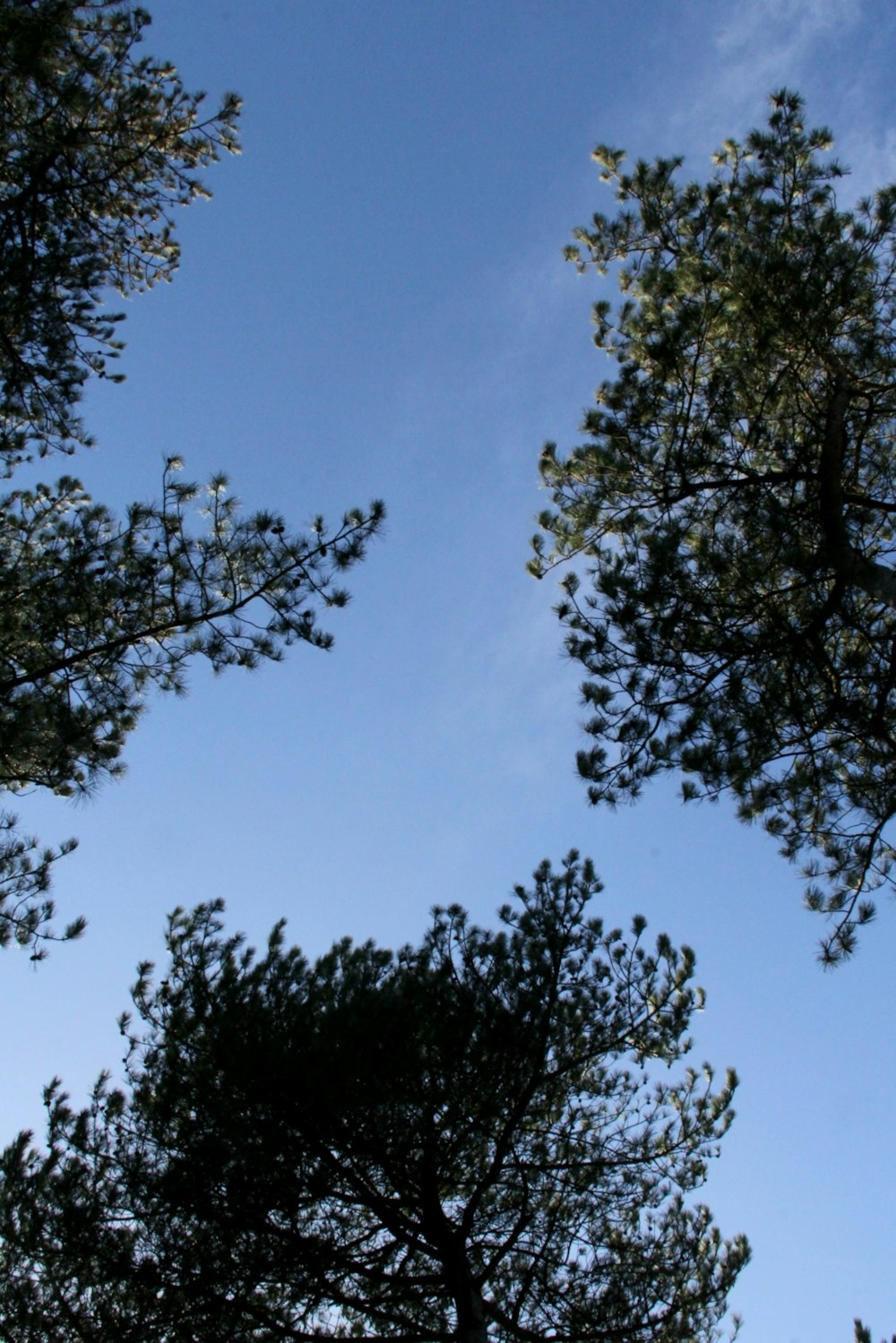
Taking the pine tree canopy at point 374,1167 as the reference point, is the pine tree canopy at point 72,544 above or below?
above

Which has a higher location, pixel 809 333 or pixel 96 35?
pixel 96 35

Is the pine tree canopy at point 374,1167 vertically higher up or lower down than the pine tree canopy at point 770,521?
lower down

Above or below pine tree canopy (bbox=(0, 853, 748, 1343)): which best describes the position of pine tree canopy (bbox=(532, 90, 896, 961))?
above

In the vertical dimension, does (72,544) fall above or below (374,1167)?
above

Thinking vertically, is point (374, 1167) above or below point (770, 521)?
below

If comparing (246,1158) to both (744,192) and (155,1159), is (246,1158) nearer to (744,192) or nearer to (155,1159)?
→ (155,1159)

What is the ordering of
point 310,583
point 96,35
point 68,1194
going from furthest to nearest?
point 96,35 < point 310,583 < point 68,1194

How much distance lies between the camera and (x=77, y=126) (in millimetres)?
6117

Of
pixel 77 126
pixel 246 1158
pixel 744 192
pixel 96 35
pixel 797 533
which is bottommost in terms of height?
pixel 246 1158

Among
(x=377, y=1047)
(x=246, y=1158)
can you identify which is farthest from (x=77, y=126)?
(x=246, y=1158)

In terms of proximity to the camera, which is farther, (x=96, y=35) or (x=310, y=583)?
(x=96, y=35)

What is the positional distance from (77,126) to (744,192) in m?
4.86

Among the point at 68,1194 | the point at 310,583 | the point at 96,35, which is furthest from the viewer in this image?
the point at 96,35

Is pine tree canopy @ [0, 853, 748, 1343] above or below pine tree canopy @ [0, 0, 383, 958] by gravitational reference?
below
